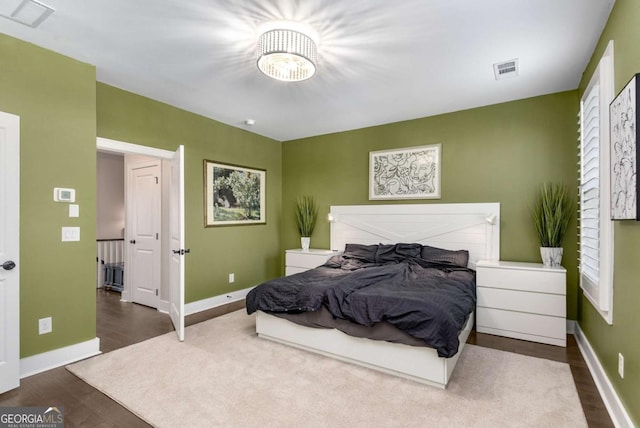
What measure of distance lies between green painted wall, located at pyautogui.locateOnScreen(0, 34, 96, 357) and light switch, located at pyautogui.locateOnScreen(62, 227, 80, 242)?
4cm

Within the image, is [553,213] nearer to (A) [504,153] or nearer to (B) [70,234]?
(A) [504,153]

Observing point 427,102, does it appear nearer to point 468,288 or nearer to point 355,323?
point 468,288

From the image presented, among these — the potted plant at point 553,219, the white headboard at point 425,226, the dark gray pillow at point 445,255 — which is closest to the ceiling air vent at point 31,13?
the white headboard at point 425,226

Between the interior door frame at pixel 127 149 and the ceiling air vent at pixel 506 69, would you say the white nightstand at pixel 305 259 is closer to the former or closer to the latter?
the interior door frame at pixel 127 149

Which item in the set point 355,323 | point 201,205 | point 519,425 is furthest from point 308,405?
point 201,205

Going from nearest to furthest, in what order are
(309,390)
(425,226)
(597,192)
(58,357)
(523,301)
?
(309,390), (597,192), (58,357), (523,301), (425,226)

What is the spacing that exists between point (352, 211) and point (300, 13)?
3.23 metres

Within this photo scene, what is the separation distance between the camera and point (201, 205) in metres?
4.44

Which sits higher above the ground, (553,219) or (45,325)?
(553,219)

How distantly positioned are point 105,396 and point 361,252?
3.21 m

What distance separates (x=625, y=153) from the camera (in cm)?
179

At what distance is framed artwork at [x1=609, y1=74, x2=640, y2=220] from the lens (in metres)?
1.65

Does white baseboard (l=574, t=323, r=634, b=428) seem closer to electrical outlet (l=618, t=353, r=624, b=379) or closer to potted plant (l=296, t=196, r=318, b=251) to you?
electrical outlet (l=618, t=353, r=624, b=379)

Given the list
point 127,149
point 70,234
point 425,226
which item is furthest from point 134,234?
point 425,226
